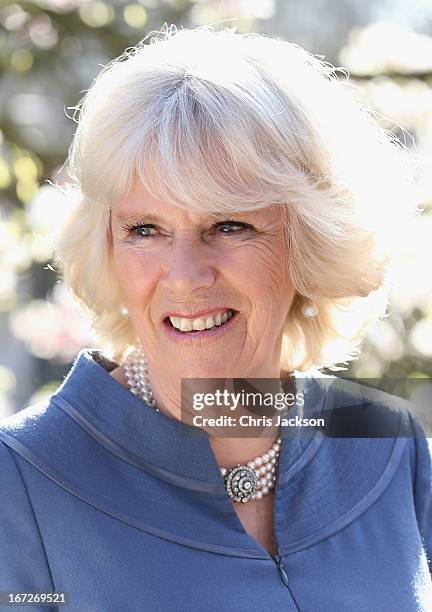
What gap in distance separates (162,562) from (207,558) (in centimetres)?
9

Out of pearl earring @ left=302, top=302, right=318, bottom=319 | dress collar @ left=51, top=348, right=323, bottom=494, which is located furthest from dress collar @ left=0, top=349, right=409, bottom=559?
pearl earring @ left=302, top=302, right=318, bottom=319

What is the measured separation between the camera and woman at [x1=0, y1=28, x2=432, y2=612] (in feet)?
6.99

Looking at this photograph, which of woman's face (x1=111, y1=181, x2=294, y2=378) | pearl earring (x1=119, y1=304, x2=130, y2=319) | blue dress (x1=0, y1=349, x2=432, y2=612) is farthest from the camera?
pearl earring (x1=119, y1=304, x2=130, y2=319)

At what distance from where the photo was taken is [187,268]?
85.4 inches

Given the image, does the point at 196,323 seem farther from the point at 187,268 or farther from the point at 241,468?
the point at 241,468

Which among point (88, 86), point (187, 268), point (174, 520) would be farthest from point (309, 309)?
point (88, 86)

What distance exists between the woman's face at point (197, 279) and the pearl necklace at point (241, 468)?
0.09 m

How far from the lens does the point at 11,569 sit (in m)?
2.04

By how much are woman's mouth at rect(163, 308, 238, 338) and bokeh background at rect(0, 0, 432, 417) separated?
3.68 ft

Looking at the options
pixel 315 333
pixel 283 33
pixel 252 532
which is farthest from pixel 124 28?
pixel 252 532

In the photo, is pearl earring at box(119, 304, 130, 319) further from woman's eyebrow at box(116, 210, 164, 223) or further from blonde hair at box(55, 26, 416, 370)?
woman's eyebrow at box(116, 210, 164, 223)

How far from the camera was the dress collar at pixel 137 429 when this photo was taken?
227cm

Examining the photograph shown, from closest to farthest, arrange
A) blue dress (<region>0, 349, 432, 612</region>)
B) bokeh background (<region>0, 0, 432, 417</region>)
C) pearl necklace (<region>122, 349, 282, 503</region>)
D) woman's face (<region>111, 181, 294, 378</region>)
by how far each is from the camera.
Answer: blue dress (<region>0, 349, 432, 612</region>) < woman's face (<region>111, 181, 294, 378</region>) < pearl necklace (<region>122, 349, 282, 503</region>) < bokeh background (<region>0, 0, 432, 417</region>)

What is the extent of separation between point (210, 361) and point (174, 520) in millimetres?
312
